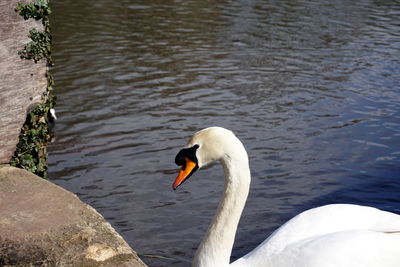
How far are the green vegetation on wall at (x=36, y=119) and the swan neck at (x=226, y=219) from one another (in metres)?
2.02

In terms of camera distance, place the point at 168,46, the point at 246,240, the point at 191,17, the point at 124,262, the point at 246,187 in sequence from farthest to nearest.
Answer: the point at 191,17, the point at 168,46, the point at 246,240, the point at 246,187, the point at 124,262

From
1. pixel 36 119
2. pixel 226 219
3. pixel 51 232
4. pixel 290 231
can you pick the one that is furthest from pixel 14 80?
pixel 290 231

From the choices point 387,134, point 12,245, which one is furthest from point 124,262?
point 387,134

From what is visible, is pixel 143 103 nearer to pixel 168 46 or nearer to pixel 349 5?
pixel 168 46

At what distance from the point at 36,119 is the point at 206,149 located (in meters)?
2.41

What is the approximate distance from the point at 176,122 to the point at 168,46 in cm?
461

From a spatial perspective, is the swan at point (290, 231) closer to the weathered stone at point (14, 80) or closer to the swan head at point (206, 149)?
the swan head at point (206, 149)

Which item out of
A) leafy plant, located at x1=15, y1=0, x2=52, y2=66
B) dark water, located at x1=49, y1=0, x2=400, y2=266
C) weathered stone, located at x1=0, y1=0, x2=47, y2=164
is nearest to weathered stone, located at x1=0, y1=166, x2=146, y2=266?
weathered stone, located at x1=0, y1=0, x2=47, y2=164

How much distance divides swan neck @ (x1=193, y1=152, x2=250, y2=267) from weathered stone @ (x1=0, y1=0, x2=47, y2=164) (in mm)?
1994

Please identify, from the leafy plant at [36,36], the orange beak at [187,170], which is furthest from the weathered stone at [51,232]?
the leafy plant at [36,36]

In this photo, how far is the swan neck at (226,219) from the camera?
413 centimetres

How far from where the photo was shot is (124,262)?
3.92 meters

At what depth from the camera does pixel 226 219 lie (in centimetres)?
423

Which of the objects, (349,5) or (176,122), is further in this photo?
(349,5)
